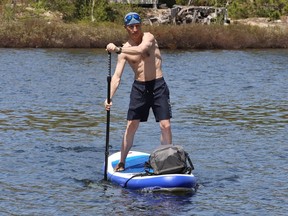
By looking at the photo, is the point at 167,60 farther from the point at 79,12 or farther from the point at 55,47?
the point at 79,12

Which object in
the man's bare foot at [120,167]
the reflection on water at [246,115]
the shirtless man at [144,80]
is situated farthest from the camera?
the reflection on water at [246,115]

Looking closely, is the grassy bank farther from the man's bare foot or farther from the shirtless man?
the shirtless man

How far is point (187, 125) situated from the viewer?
20.1 meters

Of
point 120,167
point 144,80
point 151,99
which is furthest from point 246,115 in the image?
point 144,80

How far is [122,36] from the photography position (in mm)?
52938

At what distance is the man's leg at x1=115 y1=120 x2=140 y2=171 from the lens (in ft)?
42.9

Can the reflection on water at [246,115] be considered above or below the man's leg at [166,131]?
below

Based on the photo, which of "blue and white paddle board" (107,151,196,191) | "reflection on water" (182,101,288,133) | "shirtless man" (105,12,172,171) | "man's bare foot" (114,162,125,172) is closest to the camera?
"blue and white paddle board" (107,151,196,191)

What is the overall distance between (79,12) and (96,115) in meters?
40.7

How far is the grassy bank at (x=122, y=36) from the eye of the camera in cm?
5216

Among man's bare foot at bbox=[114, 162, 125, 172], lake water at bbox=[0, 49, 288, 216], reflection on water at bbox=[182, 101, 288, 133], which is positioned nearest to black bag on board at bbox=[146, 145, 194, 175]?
lake water at bbox=[0, 49, 288, 216]

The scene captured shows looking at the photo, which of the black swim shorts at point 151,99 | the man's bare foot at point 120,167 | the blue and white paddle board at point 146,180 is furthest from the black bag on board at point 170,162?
the man's bare foot at point 120,167

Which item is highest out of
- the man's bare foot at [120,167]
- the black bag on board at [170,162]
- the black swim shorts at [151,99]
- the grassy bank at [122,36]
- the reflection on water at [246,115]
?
the black swim shorts at [151,99]

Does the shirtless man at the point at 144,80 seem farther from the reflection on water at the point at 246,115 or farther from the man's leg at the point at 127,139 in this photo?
the reflection on water at the point at 246,115
